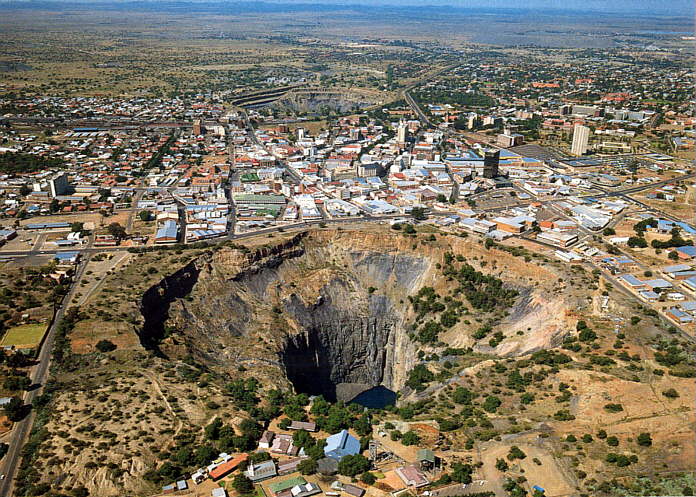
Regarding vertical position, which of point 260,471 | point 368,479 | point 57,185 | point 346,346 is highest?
point 57,185

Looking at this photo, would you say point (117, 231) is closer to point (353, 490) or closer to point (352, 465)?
point (352, 465)

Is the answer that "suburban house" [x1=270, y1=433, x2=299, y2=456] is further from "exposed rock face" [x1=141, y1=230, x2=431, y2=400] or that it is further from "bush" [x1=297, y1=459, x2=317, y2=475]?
"exposed rock face" [x1=141, y1=230, x2=431, y2=400]

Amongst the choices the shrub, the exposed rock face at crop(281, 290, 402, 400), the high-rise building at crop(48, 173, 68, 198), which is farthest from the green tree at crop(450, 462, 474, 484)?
the high-rise building at crop(48, 173, 68, 198)

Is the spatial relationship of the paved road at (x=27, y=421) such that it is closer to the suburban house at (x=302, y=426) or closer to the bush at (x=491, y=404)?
the suburban house at (x=302, y=426)

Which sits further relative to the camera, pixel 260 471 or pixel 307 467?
pixel 307 467

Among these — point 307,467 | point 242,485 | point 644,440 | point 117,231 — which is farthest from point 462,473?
point 117,231

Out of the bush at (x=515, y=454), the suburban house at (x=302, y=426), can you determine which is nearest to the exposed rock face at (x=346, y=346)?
the suburban house at (x=302, y=426)
